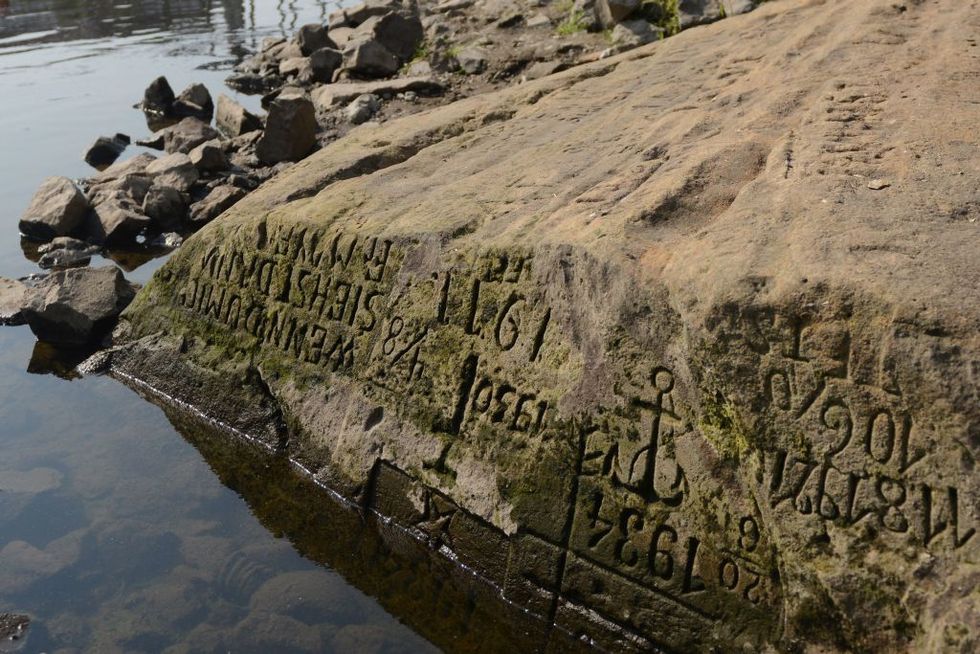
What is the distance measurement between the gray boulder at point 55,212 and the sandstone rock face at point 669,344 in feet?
10.5

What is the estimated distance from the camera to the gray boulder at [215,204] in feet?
29.0

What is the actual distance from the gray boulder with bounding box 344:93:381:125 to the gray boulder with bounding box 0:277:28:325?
4169 millimetres

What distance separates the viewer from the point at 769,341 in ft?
10.9

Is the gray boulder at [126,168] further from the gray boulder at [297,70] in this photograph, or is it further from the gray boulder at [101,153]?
the gray boulder at [297,70]

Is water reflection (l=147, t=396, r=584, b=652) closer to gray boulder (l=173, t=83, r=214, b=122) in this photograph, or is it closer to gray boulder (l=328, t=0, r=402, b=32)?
gray boulder (l=173, t=83, r=214, b=122)

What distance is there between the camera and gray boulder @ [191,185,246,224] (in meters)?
8.83

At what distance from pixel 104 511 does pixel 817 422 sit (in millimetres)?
3411

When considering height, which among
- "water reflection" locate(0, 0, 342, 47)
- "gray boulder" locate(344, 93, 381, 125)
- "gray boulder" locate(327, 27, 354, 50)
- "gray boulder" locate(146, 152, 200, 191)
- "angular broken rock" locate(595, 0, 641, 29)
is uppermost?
"angular broken rock" locate(595, 0, 641, 29)

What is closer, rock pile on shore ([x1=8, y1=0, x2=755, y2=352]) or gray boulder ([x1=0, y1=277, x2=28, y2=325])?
gray boulder ([x1=0, y1=277, x2=28, y2=325])

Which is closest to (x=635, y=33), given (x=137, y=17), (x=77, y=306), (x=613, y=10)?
(x=613, y=10)

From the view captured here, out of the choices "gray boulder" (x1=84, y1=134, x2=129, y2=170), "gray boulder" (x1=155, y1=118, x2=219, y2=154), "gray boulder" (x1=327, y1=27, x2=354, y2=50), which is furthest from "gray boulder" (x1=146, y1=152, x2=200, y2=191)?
"gray boulder" (x1=327, y1=27, x2=354, y2=50)

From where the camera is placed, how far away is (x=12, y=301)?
24.0 ft

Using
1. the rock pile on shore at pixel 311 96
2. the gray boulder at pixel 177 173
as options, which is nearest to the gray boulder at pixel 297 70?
the rock pile on shore at pixel 311 96

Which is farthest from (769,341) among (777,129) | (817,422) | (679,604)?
(777,129)
